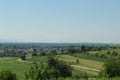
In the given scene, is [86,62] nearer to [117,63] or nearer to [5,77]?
[117,63]

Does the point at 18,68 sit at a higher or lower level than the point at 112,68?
lower

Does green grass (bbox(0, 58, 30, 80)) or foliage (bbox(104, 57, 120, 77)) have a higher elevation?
foliage (bbox(104, 57, 120, 77))

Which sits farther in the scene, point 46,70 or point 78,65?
point 78,65

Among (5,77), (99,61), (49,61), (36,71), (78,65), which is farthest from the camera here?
(99,61)

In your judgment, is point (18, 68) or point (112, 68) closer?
point (112, 68)

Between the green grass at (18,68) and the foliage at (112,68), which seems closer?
the foliage at (112,68)

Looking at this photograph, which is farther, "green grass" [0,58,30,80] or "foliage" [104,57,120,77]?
"green grass" [0,58,30,80]

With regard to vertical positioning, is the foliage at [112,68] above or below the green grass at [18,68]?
above

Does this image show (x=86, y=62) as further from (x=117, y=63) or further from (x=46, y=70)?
(x=46, y=70)

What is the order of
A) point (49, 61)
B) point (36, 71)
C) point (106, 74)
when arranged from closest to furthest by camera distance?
point (36, 71) < point (106, 74) < point (49, 61)

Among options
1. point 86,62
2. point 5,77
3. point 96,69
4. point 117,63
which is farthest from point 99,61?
point 5,77
